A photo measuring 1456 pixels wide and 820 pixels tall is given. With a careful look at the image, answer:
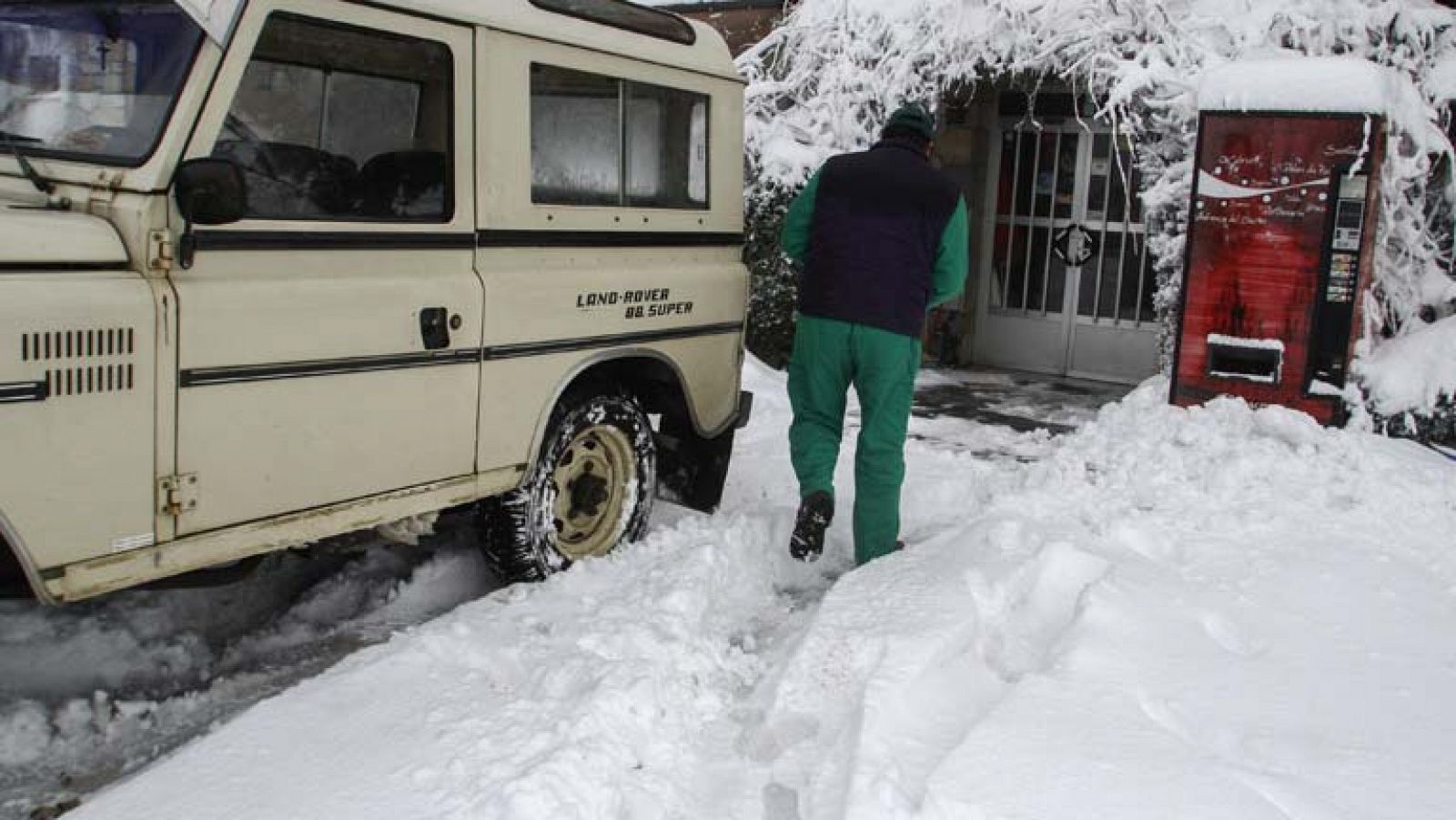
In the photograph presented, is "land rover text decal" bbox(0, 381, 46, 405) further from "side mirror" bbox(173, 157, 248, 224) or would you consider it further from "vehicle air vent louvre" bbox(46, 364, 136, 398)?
"side mirror" bbox(173, 157, 248, 224)

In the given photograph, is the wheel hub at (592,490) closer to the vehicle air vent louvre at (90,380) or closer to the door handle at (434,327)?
the door handle at (434,327)

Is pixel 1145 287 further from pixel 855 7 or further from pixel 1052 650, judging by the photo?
pixel 1052 650

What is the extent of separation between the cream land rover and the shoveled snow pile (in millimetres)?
569

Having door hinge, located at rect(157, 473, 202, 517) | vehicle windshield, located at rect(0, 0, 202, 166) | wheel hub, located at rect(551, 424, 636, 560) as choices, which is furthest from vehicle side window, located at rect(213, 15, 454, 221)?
wheel hub, located at rect(551, 424, 636, 560)

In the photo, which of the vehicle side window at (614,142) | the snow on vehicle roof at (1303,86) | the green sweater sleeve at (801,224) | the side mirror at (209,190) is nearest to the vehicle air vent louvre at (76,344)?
the side mirror at (209,190)

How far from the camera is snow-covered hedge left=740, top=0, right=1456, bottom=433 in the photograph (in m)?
7.93

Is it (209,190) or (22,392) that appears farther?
(209,190)

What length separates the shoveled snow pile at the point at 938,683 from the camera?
10.3ft

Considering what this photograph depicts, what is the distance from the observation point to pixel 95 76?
360cm

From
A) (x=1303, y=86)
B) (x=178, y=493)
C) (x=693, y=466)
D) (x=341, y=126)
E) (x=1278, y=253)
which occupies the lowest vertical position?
(x=693, y=466)

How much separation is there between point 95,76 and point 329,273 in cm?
86

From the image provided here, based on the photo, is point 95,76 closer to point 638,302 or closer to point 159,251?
point 159,251

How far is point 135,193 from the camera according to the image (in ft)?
11.1

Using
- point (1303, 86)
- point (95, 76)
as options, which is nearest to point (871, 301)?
point (95, 76)
